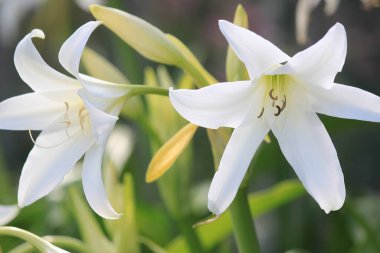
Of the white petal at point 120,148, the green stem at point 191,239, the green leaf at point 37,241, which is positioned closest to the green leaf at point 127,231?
the green stem at point 191,239

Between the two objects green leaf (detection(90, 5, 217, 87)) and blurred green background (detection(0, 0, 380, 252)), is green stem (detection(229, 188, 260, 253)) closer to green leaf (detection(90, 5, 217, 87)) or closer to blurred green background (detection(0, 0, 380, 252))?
green leaf (detection(90, 5, 217, 87))

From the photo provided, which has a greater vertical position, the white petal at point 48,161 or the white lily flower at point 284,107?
the white lily flower at point 284,107

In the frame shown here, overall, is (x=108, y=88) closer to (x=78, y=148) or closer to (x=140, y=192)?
(x=78, y=148)

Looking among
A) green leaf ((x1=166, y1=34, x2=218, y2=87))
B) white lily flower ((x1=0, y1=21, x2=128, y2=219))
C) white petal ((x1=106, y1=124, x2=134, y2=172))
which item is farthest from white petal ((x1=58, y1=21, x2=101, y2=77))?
white petal ((x1=106, y1=124, x2=134, y2=172))

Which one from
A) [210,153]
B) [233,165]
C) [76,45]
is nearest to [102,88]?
[76,45]

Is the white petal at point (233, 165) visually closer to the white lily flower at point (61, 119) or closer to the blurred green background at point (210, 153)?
the white lily flower at point (61, 119)

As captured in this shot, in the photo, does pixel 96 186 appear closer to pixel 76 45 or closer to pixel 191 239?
pixel 76 45

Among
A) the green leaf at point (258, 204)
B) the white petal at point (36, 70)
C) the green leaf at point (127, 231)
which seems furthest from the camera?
the green leaf at point (258, 204)
